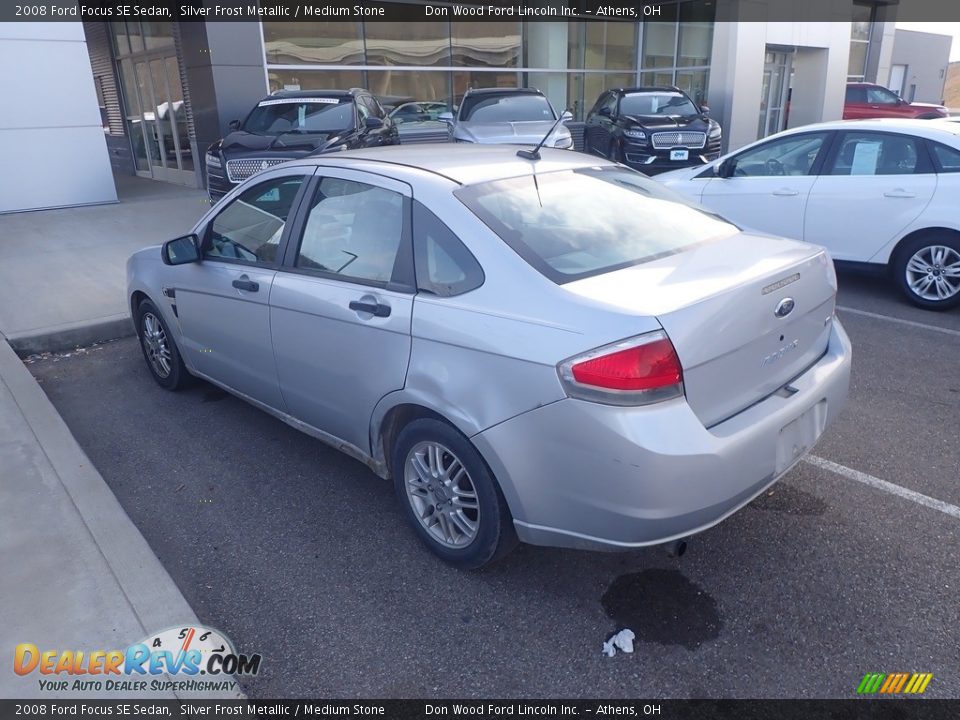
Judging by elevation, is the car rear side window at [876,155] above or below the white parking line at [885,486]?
above

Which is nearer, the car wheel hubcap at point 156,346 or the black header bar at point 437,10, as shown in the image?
the car wheel hubcap at point 156,346

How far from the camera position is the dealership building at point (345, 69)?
38.7 feet

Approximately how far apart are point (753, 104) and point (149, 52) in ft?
51.2

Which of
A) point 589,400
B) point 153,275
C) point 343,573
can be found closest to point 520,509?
point 589,400

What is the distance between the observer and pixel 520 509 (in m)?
2.86

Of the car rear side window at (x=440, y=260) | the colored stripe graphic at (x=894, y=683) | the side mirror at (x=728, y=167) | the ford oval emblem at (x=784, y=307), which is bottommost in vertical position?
the colored stripe graphic at (x=894, y=683)

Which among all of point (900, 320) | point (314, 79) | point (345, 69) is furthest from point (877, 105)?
point (900, 320)

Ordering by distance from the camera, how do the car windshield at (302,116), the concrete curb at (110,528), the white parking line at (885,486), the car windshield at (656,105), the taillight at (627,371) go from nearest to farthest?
1. the taillight at (627,371)
2. the concrete curb at (110,528)
3. the white parking line at (885,486)
4. the car windshield at (302,116)
5. the car windshield at (656,105)

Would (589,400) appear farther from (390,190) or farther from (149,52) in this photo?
(149,52)

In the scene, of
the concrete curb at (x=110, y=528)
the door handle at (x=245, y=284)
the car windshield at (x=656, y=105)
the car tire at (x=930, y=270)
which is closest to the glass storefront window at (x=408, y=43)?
the car windshield at (x=656, y=105)

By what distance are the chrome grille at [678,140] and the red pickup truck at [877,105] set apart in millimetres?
10012

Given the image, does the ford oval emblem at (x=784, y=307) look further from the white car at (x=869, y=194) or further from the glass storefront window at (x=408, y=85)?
the glass storefront window at (x=408, y=85)

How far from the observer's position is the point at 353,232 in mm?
3572

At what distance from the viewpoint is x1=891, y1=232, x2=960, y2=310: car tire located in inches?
256
